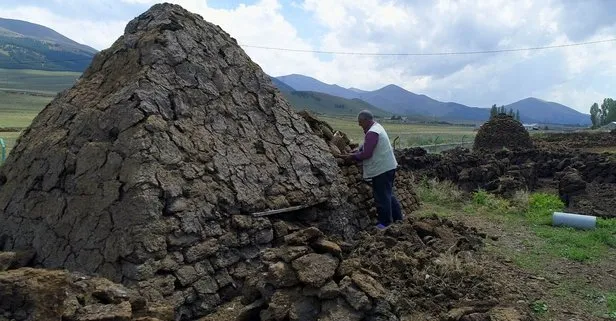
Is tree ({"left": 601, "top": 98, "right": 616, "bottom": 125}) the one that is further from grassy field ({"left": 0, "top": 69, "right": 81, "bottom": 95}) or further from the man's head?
grassy field ({"left": 0, "top": 69, "right": 81, "bottom": 95})

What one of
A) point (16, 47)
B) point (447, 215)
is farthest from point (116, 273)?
point (16, 47)

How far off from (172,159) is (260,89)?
6.39 ft

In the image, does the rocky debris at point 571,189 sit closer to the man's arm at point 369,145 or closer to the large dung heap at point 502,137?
the man's arm at point 369,145

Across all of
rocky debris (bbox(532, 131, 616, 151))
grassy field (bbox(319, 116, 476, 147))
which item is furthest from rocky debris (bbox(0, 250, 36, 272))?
rocky debris (bbox(532, 131, 616, 151))

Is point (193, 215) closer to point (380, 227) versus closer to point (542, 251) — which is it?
point (380, 227)

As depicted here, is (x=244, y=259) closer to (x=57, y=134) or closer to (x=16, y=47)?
(x=57, y=134)

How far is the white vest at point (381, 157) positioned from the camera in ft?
23.5

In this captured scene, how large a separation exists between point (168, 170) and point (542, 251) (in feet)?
16.2

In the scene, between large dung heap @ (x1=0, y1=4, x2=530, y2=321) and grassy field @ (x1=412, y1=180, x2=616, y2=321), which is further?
grassy field @ (x1=412, y1=180, x2=616, y2=321)

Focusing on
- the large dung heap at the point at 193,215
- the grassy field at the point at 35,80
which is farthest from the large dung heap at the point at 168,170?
the grassy field at the point at 35,80

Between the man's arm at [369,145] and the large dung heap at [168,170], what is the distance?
0.44 meters

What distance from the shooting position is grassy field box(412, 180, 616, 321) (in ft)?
17.3

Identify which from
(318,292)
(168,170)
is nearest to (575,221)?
(318,292)

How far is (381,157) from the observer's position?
7.19 meters
